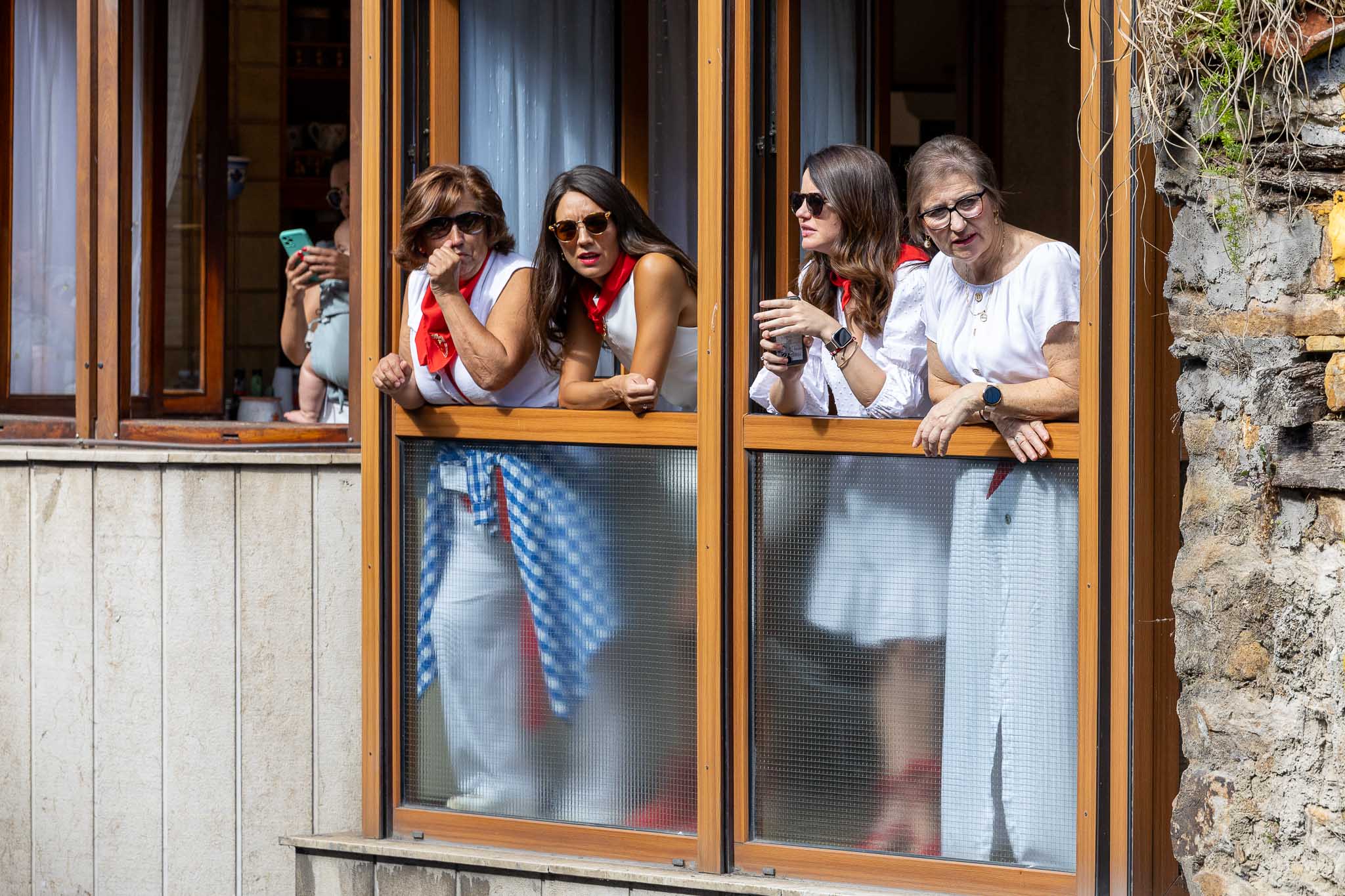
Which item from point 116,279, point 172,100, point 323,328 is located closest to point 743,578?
point 323,328

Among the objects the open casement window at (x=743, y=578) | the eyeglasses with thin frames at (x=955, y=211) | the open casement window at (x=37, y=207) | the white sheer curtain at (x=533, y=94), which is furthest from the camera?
the open casement window at (x=37, y=207)

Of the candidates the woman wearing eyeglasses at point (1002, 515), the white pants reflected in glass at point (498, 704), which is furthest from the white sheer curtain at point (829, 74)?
the white pants reflected in glass at point (498, 704)

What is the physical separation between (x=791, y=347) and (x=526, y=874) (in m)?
1.49

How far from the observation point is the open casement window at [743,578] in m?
3.60

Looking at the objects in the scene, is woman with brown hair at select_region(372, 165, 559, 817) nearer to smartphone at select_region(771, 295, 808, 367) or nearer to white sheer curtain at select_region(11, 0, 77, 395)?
smartphone at select_region(771, 295, 808, 367)

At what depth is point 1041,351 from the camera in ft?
11.7

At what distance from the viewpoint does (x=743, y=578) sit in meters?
3.92

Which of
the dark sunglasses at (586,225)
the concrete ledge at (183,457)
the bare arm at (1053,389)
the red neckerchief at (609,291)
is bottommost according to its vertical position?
the concrete ledge at (183,457)

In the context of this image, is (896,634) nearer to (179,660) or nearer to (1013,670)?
(1013,670)

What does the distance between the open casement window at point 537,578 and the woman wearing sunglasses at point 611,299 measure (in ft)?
0.31

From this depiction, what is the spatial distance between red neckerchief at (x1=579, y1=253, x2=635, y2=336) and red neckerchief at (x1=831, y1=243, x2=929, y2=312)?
20.7 inches

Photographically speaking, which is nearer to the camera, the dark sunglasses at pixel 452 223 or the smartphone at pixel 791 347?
the smartphone at pixel 791 347

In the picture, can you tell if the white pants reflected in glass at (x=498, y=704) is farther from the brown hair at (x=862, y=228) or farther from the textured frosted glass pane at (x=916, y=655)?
the brown hair at (x=862, y=228)

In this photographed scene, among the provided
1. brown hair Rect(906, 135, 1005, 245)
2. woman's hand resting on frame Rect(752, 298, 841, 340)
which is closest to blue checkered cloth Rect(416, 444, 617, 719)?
woman's hand resting on frame Rect(752, 298, 841, 340)
